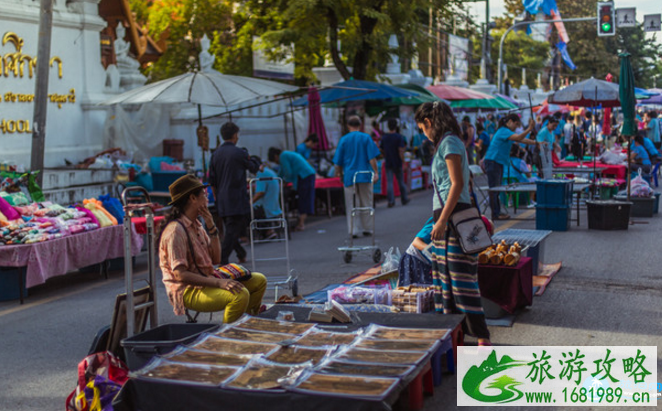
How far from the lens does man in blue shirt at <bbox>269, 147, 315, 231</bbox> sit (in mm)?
14547

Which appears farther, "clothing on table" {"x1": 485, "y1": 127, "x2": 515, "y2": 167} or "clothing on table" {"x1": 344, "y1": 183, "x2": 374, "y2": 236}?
"clothing on table" {"x1": 485, "y1": 127, "x2": 515, "y2": 167}

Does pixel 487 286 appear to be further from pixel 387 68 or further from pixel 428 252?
pixel 387 68

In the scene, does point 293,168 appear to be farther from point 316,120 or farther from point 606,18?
point 606,18

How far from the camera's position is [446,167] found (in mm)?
6273

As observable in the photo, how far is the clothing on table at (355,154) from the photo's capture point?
1245 centimetres

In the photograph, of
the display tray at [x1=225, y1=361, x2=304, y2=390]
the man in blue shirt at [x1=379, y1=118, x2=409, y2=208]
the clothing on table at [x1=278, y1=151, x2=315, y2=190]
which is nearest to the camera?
the display tray at [x1=225, y1=361, x2=304, y2=390]

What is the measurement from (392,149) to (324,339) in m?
12.5

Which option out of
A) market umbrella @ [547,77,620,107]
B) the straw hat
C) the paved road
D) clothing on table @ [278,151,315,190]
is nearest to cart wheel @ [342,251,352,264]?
the paved road

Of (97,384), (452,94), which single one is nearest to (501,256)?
(97,384)

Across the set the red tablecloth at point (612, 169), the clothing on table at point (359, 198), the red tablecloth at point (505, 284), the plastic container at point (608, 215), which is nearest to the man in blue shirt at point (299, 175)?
the clothing on table at point (359, 198)

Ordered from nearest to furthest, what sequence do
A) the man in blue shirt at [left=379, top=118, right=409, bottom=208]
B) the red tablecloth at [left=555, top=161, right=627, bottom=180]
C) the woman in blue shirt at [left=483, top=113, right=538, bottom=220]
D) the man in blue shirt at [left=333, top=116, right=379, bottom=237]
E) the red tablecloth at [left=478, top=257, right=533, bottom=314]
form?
the red tablecloth at [left=478, top=257, right=533, bottom=314] → the man in blue shirt at [left=333, top=116, right=379, bottom=237] → the woman in blue shirt at [left=483, top=113, right=538, bottom=220] → the man in blue shirt at [left=379, top=118, right=409, bottom=208] → the red tablecloth at [left=555, top=161, right=627, bottom=180]

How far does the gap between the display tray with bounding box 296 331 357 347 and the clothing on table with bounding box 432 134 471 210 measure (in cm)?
126

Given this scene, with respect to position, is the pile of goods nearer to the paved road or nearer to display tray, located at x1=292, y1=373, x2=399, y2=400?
the paved road

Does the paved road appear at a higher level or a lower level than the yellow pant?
lower
